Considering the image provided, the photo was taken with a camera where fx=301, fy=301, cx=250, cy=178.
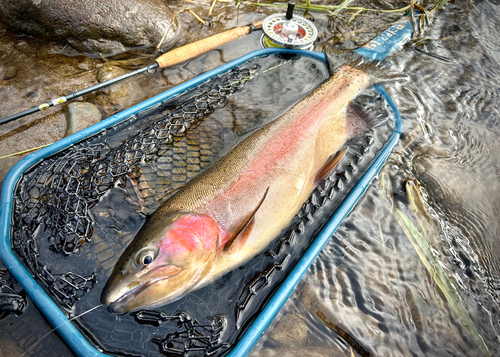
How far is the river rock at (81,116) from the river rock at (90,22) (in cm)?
105

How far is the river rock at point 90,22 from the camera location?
3.89 m

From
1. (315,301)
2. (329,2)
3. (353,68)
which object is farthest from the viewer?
(329,2)

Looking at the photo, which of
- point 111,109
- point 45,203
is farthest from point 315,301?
point 111,109

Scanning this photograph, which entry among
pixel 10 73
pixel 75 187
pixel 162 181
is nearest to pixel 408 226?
pixel 162 181

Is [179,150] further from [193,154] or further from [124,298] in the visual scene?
[124,298]

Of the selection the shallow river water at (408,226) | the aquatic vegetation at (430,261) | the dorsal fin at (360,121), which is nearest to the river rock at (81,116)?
the shallow river water at (408,226)

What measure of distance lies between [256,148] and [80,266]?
1.54 meters

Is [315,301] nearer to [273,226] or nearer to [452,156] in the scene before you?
[273,226]

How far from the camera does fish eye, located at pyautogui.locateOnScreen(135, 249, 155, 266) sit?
1929 millimetres

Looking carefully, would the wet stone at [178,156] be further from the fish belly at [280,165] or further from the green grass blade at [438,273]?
the green grass blade at [438,273]

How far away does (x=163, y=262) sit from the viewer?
1.96m

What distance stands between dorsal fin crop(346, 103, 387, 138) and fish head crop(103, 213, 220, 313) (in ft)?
5.40

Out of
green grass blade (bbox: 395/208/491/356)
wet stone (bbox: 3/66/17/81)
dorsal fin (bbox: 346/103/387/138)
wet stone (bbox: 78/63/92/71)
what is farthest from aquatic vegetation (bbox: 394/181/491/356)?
wet stone (bbox: 3/66/17/81)

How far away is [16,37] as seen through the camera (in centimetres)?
402
